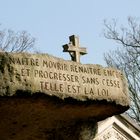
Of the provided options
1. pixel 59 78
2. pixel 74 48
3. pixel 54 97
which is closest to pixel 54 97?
pixel 54 97

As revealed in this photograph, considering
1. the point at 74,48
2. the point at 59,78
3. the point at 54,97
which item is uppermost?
the point at 74,48

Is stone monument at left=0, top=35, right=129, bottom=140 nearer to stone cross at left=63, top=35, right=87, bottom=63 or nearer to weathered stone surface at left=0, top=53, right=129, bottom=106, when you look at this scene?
weathered stone surface at left=0, top=53, right=129, bottom=106

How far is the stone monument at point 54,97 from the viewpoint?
4.24 metres

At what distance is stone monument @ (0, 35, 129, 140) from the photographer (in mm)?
4242

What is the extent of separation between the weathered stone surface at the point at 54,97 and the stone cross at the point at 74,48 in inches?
42.5

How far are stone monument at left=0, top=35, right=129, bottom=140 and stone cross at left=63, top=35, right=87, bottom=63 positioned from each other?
1.08m

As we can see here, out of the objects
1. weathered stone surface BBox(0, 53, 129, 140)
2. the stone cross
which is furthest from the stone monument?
the stone cross

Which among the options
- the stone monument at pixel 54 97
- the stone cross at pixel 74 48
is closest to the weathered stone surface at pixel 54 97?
the stone monument at pixel 54 97

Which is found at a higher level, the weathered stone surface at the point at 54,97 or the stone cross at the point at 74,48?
the stone cross at the point at 74,48

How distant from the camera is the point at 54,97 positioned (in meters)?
4.39

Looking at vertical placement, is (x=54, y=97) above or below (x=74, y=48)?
below

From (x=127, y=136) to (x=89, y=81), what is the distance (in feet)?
23.9

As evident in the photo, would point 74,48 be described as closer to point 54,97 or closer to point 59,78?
point 59,78

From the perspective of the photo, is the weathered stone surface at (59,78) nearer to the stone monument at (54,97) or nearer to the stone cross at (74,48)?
the stone monument at (54,97)
